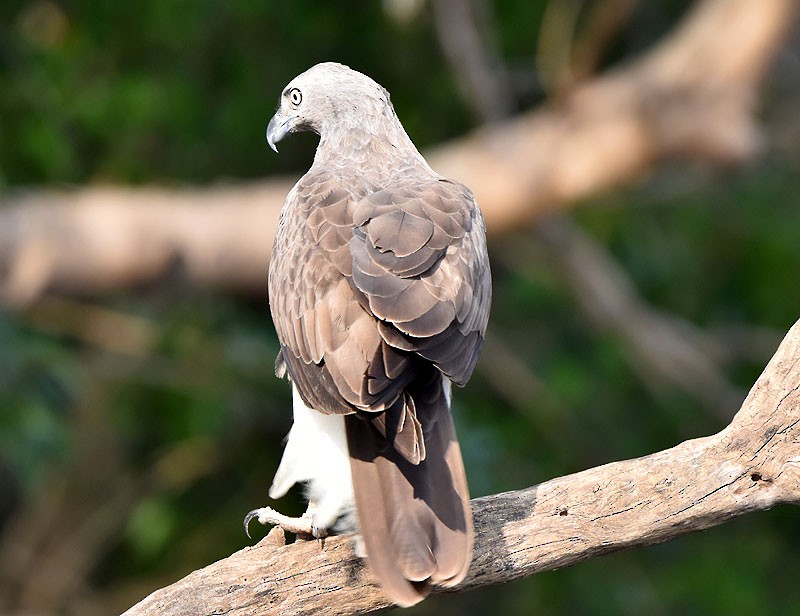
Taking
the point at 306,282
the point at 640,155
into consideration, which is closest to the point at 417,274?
the point at 306,282

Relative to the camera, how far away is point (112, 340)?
27.1 feet

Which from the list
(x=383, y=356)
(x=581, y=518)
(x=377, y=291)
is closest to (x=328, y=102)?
(x=377, y=291)

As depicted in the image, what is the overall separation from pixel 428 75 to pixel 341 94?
482 cm

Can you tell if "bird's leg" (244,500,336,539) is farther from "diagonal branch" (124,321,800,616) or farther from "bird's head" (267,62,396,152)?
"bird's head" (267,62,396,152)

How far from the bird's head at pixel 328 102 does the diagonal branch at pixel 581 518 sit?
1445mm

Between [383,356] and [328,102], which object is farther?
[328,102]

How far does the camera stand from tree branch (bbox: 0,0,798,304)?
7.74 metres

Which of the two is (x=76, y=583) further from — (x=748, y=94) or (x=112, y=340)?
(x=748, y=94)

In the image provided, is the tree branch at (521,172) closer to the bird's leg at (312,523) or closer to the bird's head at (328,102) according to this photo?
the bird's head at (328,102)

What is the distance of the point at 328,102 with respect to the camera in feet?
14.5

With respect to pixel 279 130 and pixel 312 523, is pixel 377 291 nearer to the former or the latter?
pixel 312 523

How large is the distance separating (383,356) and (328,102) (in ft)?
4.90

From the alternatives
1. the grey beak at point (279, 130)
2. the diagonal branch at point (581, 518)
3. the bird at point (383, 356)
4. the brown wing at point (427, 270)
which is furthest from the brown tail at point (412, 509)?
the grey beak at point (279, 130)

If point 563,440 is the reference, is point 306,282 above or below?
below
